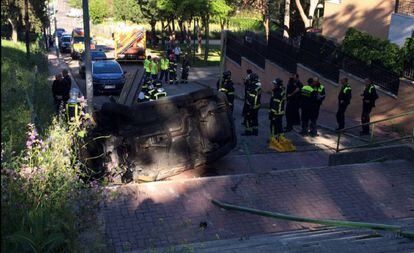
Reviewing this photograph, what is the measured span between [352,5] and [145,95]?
37.1 feet

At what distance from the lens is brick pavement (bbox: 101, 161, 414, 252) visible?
6.75 meters

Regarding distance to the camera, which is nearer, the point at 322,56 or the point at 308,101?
the point at 308,101

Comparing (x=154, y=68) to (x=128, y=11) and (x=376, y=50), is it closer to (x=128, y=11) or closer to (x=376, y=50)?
(x=376, y=50)

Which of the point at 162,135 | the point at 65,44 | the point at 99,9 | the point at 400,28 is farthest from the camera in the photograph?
the point at 99,9

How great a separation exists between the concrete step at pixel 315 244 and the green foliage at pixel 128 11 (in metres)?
45.3

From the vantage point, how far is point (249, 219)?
284 inches

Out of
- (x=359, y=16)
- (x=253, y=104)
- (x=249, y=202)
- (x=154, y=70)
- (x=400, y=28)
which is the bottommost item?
(x=154, y=70)

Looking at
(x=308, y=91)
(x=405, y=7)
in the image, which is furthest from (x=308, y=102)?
(x=405, y=7)

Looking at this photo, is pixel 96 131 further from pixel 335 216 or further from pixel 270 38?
pixel 270 38

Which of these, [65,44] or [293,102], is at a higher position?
[293,102]

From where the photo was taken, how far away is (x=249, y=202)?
779 centimetres

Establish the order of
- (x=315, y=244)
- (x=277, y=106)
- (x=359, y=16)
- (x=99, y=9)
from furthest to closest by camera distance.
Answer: (x=99, y=9)
(x=359, y=16)
(x=277, y=106)
(x=315, y=244)

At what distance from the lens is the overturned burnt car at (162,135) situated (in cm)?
873

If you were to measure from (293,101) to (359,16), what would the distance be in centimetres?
858
